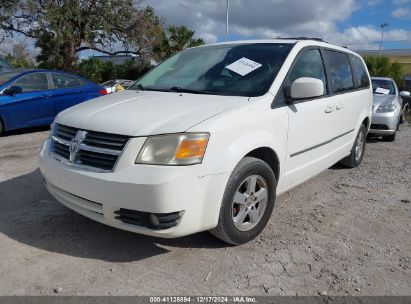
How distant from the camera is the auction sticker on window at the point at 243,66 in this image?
12.2ft

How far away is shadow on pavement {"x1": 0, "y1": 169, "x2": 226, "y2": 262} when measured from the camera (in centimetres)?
321

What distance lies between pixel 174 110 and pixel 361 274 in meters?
1.88

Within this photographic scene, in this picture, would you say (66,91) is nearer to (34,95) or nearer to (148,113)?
(34,95)

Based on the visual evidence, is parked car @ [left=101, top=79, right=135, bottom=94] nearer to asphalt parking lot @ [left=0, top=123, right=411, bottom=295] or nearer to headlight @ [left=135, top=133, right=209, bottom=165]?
asphalt parking lot @ [left=0, top=123, right=411, bottom=295]

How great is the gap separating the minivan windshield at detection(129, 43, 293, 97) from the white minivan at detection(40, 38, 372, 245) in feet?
Answer: 0.03

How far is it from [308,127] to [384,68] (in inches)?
830

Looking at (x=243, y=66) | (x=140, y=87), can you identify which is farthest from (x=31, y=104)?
(x=243, y=66)

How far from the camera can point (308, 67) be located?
409cm

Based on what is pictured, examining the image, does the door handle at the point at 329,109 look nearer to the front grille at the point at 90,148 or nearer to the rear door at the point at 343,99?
the rear door at the point at 343,99

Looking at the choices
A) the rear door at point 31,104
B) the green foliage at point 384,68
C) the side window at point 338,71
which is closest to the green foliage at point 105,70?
the green foliage at point 384,68

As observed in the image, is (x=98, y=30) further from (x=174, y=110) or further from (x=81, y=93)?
(x=174, y=110)

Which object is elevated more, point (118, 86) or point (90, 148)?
point (90, 148)

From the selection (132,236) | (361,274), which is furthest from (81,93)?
(361,274)

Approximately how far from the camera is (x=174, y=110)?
3105mm
